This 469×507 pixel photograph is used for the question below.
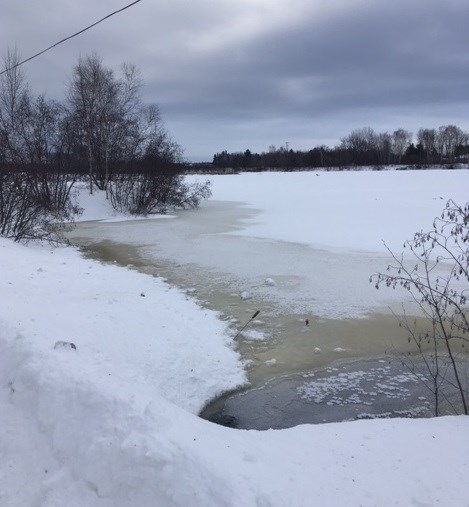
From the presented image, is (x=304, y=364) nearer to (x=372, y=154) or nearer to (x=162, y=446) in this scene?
(x=162, y=446)

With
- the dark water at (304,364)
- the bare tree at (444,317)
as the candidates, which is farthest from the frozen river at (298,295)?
the bare tree at (444,317)

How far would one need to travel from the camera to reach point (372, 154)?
10081 cm

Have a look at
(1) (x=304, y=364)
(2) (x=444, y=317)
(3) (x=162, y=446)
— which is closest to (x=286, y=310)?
(1) (x=304, y=364)

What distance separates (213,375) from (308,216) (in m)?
17.1

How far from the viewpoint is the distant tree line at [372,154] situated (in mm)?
96750

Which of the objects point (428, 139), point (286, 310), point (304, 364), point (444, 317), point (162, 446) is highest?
point (428, 139)

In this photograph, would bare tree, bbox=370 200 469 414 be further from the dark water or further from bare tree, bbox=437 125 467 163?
bare tree, bbox=437 125 467 163

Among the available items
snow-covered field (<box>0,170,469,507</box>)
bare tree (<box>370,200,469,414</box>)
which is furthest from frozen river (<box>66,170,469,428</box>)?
snow-covered field (<box>0,170,469,507</box>)

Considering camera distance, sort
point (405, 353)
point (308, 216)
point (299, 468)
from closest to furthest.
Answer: point (299, 468) < point (405, 353) < point (308, 216)

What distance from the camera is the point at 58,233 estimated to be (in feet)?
56.8

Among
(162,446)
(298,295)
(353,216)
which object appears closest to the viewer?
(162,446)

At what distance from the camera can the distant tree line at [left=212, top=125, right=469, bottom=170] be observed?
96750 millimetres

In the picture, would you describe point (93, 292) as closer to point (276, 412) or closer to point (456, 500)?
point (276, 412)

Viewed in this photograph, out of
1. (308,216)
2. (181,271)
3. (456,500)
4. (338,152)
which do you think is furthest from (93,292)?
(338,152)
